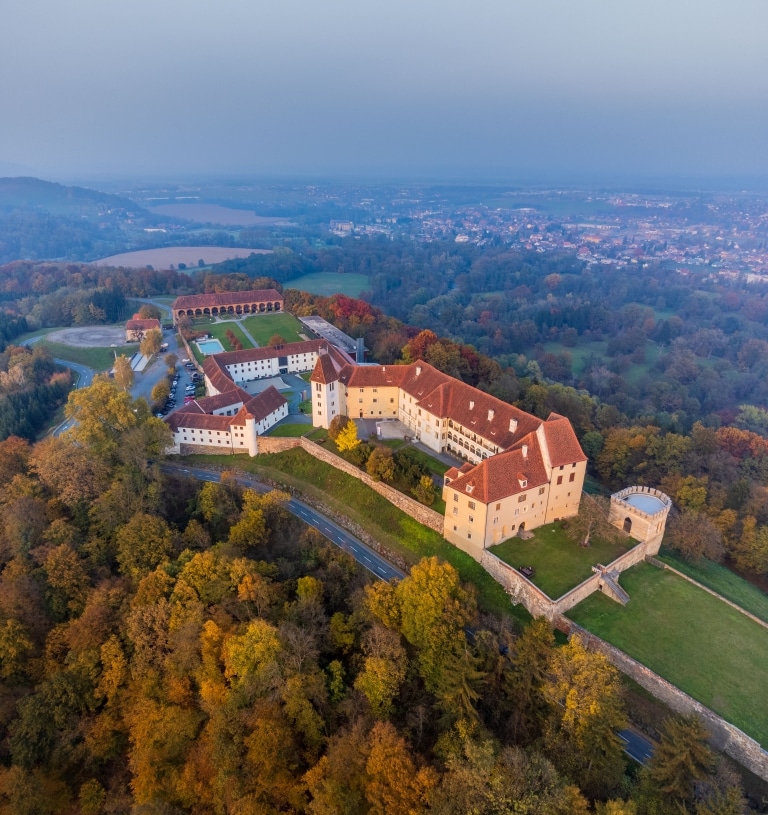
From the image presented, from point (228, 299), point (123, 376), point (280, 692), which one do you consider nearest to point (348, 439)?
point (280, 692)

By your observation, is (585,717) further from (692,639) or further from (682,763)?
(692,639)

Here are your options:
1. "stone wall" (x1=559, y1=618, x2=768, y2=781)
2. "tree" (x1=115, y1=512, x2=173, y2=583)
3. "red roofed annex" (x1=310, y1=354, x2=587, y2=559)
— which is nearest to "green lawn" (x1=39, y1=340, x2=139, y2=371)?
"red roofed annex" (x1=310, y1=354, x2=587, y2=559)

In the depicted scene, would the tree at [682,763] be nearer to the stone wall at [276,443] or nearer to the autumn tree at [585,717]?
the autumn tree at [585,717]

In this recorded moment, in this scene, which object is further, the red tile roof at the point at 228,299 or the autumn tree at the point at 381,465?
the red tile roof at the point at 228,299

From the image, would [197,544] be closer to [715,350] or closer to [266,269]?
[715,350]

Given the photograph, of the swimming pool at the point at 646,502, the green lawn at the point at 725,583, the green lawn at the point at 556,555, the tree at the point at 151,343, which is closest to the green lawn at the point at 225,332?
the tree at the point at 151,343

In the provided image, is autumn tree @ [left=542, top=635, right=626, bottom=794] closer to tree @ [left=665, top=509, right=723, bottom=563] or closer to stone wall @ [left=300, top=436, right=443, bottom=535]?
stone wall @ [left=300, top=436, right=443, bottom=535]
